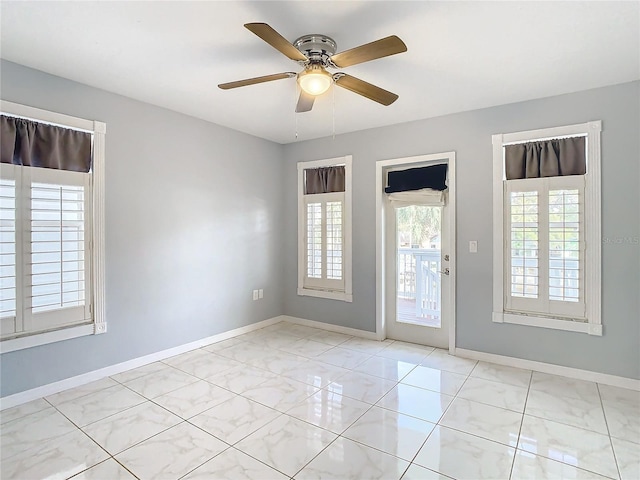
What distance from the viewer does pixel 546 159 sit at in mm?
3316

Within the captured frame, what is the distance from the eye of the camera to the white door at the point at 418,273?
4.02 metres

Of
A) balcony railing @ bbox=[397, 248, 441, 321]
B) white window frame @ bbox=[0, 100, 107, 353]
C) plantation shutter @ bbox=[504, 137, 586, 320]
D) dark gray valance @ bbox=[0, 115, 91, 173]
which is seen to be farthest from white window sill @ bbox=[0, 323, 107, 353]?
plantation shutter @ bbox=[504, 137, 586, 320]

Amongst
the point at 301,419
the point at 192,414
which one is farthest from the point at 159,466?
the point at 301,419

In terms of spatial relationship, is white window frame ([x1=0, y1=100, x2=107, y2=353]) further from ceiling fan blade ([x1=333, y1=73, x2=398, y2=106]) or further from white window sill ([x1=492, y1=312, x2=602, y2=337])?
white window sill ([x1=492, y1=312, x2=602, y2=337])

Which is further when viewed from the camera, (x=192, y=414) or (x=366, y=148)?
(x=366, y=148)

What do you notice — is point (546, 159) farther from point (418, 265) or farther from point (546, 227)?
point (418, 265)

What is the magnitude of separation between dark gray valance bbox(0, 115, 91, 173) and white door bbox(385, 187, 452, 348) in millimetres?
3262

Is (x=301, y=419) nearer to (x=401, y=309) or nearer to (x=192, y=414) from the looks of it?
(x=192, y=414)

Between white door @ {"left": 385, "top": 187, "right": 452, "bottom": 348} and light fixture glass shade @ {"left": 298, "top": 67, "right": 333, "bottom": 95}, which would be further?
white door @ {"left": 385, "top": 187, "right": 452, "bottom": 348}

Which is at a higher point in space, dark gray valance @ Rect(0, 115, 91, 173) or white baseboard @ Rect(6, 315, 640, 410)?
dark gray valance @ Rect(0, 115, 91, 173)

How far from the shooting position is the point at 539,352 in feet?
11.0

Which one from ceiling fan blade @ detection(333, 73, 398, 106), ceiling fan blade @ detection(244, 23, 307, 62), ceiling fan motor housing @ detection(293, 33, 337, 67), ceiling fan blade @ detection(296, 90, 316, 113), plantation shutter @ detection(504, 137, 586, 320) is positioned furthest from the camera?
plantation shutter @ detection(504, 137, 586, 320)

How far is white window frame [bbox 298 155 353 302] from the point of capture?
4508 millimetres

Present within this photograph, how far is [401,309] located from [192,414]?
105 inches
